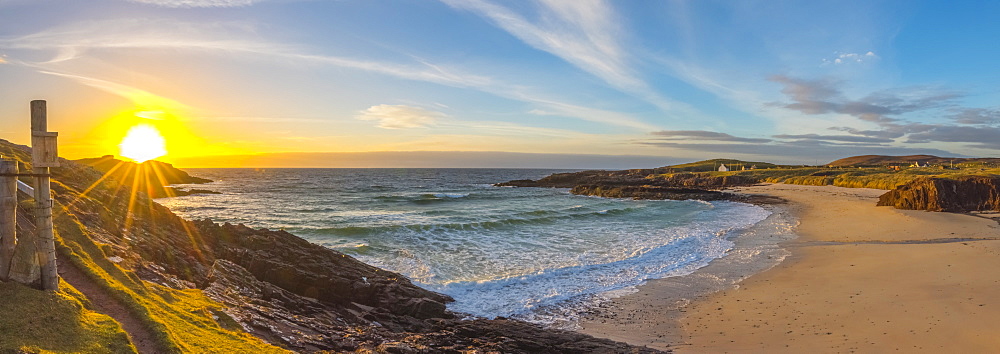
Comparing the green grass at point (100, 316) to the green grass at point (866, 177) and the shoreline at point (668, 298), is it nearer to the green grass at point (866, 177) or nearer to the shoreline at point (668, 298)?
the shoreline at point (668, 298)

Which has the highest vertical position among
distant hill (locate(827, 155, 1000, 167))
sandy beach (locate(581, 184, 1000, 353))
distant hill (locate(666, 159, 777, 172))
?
distant hill (locate(827, 155, 1000, 167))

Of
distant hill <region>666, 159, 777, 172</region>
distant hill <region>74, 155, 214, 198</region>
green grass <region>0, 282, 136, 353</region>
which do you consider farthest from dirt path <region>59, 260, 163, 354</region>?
distant hill <region>666, 159, 777, 172</region>

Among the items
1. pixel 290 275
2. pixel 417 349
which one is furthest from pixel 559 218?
pixel 417 349

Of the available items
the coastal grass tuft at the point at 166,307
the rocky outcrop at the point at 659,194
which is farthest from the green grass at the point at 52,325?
the rocky outcrop at the point at 659,194

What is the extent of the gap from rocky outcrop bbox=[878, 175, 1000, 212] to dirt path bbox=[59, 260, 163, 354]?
40474mm

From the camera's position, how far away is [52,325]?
5262 mm

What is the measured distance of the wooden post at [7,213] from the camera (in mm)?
5895

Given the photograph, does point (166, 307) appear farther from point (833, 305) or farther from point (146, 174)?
point (146, 174)

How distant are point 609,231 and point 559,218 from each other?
639 centimetres

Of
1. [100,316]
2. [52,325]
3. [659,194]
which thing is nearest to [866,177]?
[659,194]

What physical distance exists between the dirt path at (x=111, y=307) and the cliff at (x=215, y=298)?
1cm

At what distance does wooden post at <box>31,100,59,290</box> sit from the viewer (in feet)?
19.5

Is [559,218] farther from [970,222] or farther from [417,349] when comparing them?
[417,349]

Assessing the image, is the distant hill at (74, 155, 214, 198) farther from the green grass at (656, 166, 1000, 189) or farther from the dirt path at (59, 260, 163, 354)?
the green grass at (656, 166, 1000, 189)
